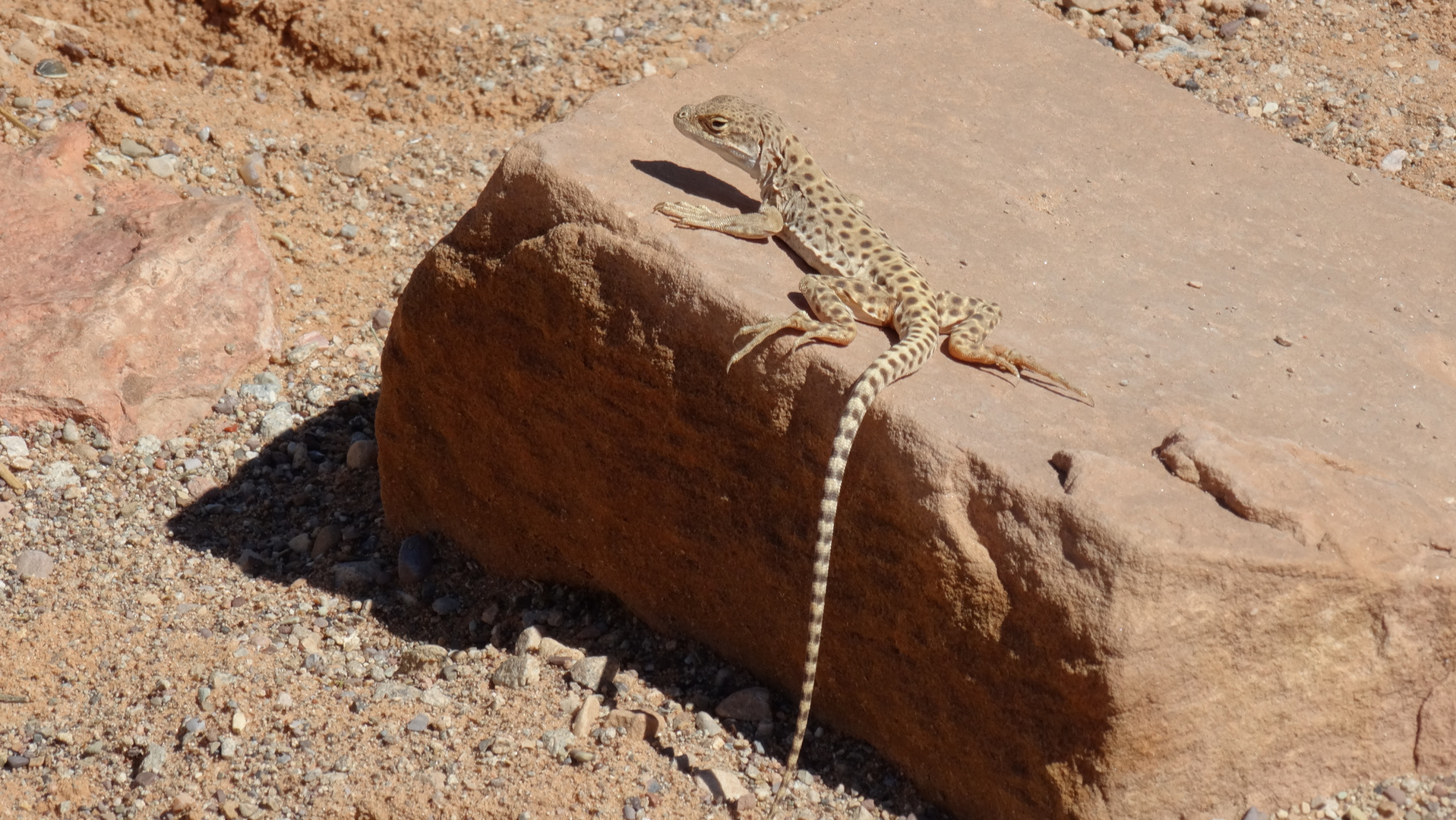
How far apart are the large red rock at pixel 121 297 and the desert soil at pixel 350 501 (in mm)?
165

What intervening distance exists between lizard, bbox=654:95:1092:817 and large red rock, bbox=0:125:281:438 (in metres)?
2.88

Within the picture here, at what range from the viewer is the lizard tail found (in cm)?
380

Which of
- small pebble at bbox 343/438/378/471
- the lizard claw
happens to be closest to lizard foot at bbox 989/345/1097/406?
the lizard claw

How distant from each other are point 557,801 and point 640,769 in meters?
0.30

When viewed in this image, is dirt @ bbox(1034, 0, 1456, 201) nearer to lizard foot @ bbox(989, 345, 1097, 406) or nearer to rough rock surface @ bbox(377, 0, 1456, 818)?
rough rock surface @ bbox(377, 0, 1456, 818)

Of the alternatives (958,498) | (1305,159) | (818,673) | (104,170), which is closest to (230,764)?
(818,673)

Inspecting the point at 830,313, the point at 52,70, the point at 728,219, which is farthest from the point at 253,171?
the point at 830,313

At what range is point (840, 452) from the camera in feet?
12.4

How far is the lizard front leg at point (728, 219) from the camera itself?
4621 mm

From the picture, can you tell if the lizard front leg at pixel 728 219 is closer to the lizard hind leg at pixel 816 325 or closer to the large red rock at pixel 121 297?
the lizard hind leg at pixel 816 325

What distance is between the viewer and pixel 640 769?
4.47 meters

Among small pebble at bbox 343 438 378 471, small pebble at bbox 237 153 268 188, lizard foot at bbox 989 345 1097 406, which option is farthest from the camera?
small pebble at bbox 237 153 268 188

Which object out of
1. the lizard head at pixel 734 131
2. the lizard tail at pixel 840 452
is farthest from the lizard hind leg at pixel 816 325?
the lizard head at pixel 734 131

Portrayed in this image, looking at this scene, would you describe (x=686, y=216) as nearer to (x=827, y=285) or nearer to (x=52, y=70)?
(x=827, y=285)
